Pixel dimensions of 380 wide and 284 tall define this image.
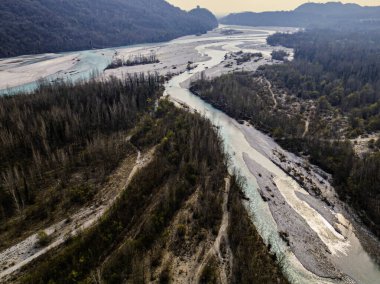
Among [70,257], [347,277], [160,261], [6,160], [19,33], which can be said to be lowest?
[347,277]

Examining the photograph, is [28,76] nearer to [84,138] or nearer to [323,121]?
[84,138]

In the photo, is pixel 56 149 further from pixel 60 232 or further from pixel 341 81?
pixel 341 81

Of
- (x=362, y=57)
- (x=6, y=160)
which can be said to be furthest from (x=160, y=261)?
(x=362, y=57)

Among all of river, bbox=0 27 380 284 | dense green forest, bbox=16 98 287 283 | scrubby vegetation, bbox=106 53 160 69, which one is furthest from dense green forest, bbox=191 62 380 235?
scrubby vegetation, bbox=106 53 160 69

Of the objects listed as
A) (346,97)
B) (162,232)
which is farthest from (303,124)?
(162,232)

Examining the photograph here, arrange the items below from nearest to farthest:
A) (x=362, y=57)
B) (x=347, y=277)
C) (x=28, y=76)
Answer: (x=347, y=277)
(x=28, y=76)
(x=362, y=57)

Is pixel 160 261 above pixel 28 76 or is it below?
below

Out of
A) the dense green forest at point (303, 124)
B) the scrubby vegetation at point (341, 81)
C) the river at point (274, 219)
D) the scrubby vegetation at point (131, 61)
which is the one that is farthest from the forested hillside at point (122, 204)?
the scrubby vegetation at point (131, 61)
